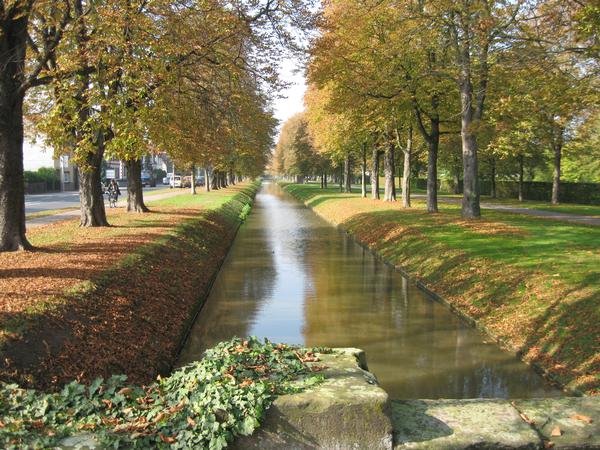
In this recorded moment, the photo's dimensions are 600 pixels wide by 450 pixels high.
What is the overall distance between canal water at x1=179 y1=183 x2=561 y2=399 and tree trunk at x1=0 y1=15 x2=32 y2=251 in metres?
4.31

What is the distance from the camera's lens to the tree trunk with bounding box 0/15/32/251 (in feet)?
40.2

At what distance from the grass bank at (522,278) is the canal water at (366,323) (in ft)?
1.44

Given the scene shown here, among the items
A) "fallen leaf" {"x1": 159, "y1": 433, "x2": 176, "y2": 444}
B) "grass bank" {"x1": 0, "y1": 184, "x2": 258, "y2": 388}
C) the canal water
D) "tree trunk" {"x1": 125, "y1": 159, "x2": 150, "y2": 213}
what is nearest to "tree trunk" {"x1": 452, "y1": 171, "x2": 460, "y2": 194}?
"tree trunk" {"x1": 125, "y1": 159, "x2": 150, "y2": 213}

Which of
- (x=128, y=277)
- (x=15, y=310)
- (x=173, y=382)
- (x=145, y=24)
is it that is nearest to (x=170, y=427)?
(x=173, y=382)

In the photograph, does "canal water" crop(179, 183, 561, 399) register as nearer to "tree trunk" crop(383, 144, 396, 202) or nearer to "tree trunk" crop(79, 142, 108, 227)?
"tree trunk" crop(79, 142, 108, 227)

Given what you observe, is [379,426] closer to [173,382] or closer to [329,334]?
[173,382]

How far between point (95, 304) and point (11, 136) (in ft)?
17.4

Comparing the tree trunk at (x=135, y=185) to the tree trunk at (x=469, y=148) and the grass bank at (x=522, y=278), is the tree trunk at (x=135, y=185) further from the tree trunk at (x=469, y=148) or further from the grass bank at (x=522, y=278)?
A: the tree trunk at (x=469, y=148)

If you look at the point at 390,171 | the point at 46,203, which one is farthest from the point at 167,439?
the point at 46,203

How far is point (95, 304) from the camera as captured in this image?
9203 millimetres

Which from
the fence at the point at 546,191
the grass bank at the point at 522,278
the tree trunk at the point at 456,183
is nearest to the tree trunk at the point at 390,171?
the fence at the point at 546,191

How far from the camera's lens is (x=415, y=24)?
77.3ft

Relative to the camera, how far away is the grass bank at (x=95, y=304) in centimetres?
703

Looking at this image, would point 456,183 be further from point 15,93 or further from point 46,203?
point 15,93
